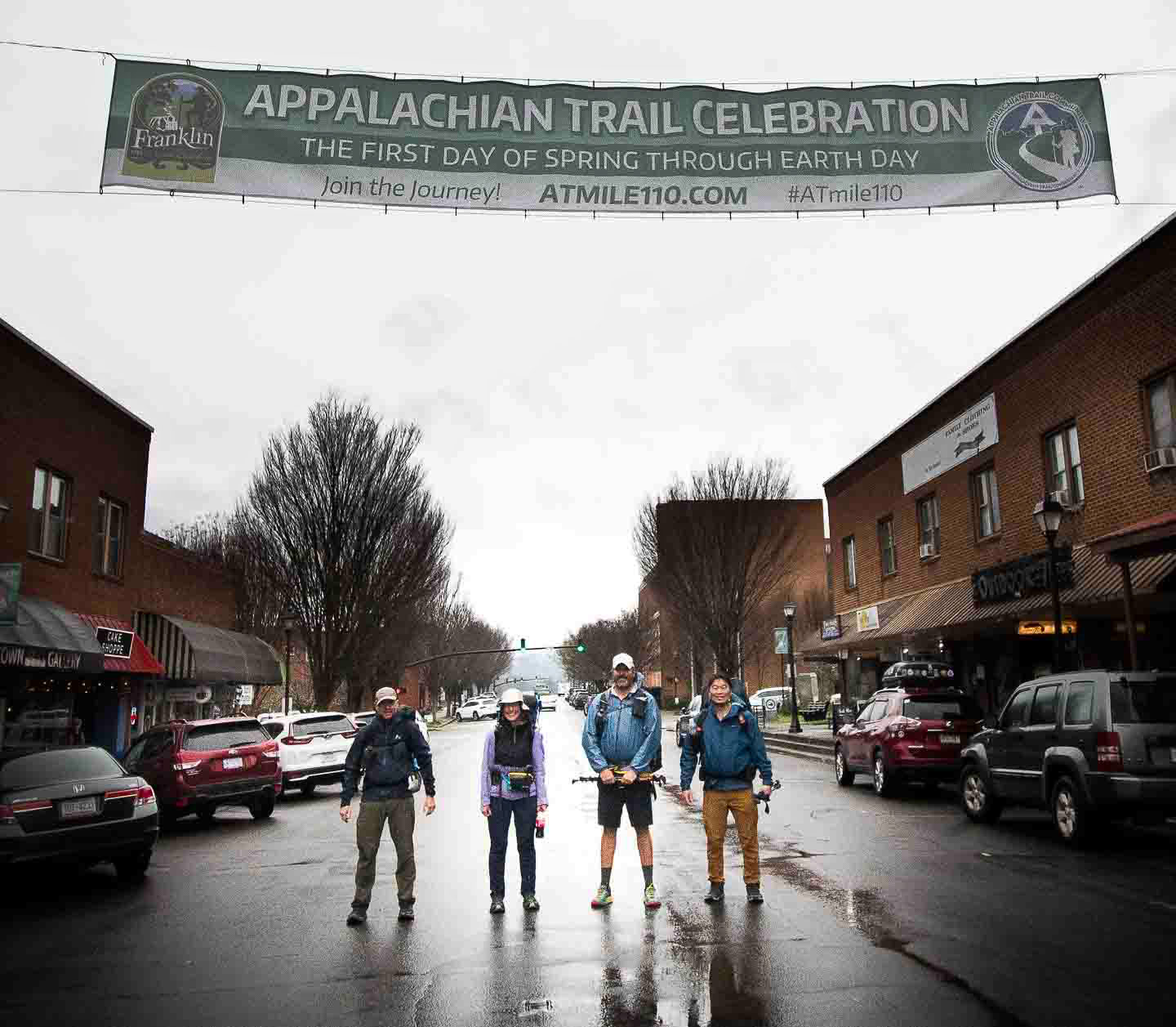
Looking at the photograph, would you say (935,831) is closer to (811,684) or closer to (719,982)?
(719,982)

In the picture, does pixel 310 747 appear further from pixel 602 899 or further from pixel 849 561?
pixel 849 561

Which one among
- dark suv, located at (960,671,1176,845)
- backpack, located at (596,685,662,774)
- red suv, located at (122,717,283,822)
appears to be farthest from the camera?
red suv, located at (122,717,283,822)

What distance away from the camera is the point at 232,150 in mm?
11078

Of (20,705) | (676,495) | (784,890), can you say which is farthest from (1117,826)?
(676,495)

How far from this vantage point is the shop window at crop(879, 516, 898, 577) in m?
31.1

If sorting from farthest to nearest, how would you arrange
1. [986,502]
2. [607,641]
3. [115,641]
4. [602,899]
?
[607,641]
[986,502]
[115,641]
[602,899]

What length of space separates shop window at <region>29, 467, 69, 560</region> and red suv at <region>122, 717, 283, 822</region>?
18.1ft

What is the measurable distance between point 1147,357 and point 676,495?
2677cm

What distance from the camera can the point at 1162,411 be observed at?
18.1m

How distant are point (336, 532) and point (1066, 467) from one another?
2153cm

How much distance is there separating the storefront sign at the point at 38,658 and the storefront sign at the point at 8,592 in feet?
1.75

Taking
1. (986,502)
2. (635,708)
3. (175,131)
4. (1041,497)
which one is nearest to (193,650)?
(175,131)

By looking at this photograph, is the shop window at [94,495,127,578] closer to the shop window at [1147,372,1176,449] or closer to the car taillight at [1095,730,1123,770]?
the car taillight at [1095,730,1123,770]

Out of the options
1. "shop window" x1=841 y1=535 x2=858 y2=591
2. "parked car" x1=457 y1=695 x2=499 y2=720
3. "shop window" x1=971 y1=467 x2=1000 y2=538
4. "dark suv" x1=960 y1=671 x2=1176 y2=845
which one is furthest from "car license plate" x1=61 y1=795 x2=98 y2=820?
"parked car" x1=457 y1=695 x2=499 y2=720
